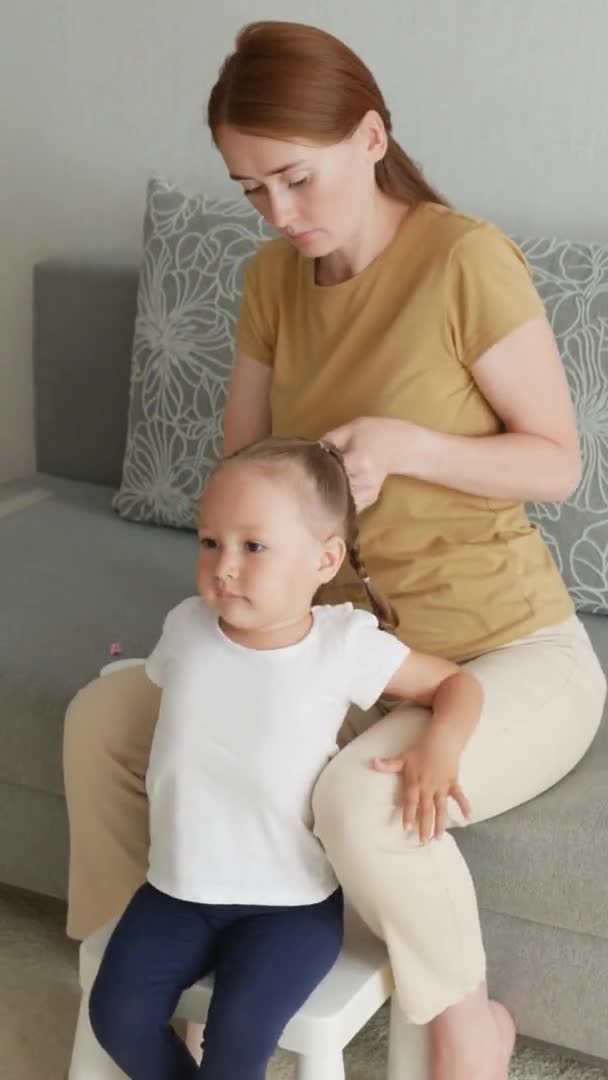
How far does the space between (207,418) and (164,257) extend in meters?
0.27

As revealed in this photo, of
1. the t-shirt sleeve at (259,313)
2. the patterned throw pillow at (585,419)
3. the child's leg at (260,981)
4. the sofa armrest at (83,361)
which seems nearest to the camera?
the child's leg at (260,981)

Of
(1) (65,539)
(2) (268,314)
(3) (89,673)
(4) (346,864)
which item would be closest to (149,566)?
(1) (65,539)

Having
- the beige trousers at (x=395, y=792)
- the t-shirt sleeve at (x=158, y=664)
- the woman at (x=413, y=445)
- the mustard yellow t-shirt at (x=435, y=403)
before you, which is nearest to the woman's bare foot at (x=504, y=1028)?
the woman at (x=413, y=445)

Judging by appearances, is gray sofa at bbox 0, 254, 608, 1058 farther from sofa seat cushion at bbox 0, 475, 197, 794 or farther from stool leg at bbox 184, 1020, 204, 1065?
stool leg at bbox 184, 1020, 204, 1065

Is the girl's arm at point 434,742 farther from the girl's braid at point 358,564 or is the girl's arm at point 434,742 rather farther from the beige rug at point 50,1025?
the beige rug at point 50,1025

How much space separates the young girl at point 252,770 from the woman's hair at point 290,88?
338mm

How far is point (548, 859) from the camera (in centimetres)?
154

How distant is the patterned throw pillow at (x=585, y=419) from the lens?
2.05 metres

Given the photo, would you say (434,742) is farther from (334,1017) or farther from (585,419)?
(585,419)

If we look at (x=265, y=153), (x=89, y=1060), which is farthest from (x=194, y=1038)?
(x=265, y=153)

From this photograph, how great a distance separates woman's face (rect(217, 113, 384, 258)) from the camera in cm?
154

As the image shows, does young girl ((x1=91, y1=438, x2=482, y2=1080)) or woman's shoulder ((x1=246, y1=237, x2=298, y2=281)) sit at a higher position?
woman's shoulder ((x1=246, y1=237, x2=298, y2=281))

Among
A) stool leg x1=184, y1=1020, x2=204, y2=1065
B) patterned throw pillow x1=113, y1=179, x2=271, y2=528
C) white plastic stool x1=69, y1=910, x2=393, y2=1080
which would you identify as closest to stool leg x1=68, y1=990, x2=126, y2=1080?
white plastic stool x1=69, y1=910, x2=393, y2=1080

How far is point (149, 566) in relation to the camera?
2.22 meters
